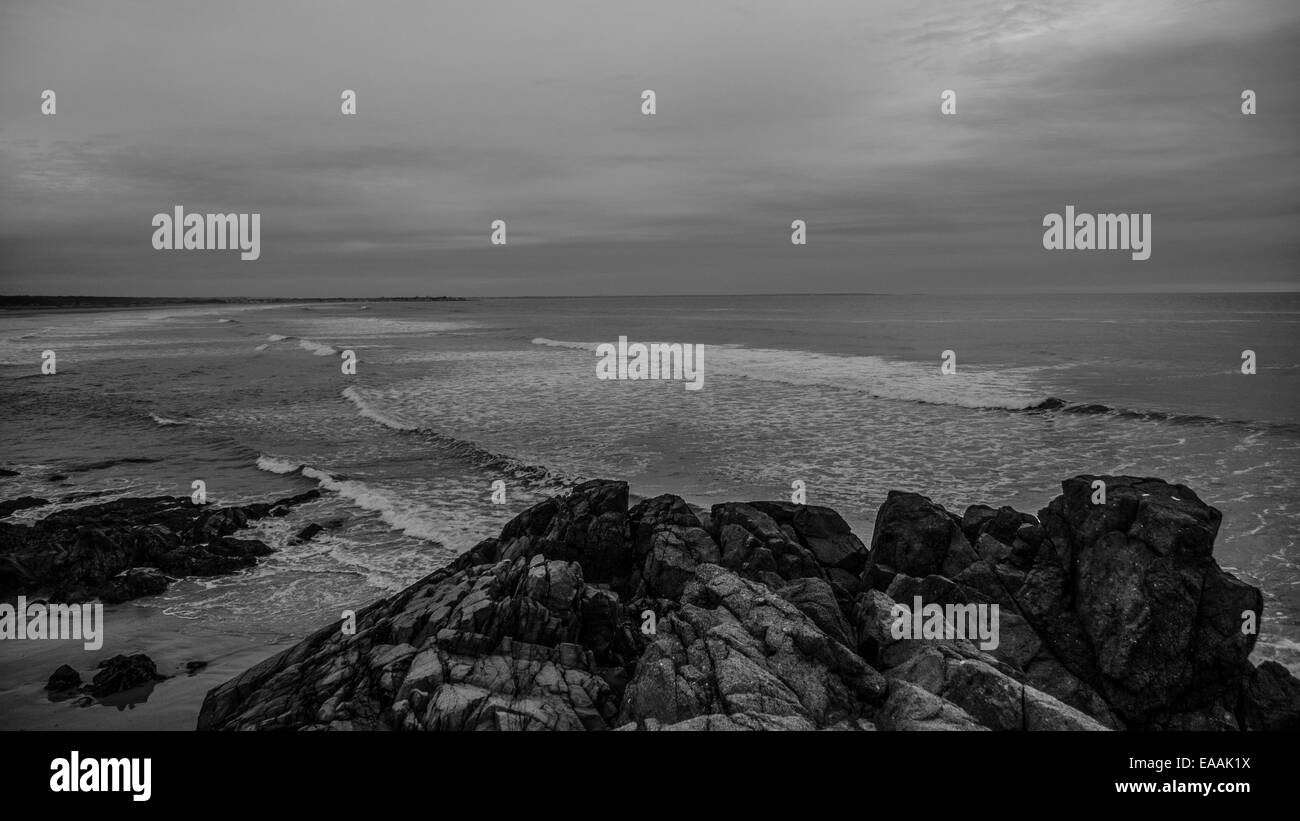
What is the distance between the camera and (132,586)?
14672 mm

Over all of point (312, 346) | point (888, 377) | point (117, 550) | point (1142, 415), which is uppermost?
point (312, 346)

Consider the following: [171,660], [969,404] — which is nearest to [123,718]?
[171,660]

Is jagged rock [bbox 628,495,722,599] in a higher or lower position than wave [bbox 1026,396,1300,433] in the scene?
lower

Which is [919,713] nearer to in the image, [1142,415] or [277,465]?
[277,465]

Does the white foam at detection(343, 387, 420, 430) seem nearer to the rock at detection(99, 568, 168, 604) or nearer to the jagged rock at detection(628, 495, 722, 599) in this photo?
the rock at detection(99, 568, 168, 604)

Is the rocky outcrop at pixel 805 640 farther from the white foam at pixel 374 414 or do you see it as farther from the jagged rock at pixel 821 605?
the white foam at pixel 374 414

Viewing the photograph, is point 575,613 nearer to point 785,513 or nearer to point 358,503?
point 785,513

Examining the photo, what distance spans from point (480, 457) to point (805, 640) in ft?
61.3

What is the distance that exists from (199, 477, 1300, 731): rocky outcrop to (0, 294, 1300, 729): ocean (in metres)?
2.81

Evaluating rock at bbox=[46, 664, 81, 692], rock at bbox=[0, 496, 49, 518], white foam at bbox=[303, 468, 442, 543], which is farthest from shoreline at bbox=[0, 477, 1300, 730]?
rock at bbox=[0, 496, 49, 518]

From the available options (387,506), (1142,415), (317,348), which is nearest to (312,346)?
(317,348)

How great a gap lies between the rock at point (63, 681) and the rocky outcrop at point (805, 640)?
3280 mm

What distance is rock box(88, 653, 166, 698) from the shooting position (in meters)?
10.7

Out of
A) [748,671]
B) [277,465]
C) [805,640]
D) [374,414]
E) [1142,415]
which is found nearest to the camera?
[748,671]
